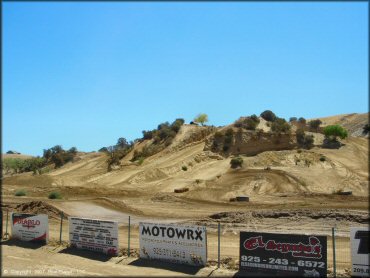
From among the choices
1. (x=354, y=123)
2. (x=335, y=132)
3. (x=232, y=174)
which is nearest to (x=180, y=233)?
(x=232, y=174)

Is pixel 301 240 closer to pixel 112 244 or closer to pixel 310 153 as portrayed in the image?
pixel 112 244

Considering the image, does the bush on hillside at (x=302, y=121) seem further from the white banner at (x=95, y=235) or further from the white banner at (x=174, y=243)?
the white banner at (x=174, y=243)

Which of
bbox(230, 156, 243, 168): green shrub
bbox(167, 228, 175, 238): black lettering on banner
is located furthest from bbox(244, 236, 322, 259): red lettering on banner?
bbox(230, 156, 243, 168): green shrub

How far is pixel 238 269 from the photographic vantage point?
1770cm

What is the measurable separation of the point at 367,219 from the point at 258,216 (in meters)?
7.14

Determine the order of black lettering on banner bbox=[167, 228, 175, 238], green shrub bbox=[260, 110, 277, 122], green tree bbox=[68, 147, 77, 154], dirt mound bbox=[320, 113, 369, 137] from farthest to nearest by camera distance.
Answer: green tree bbox=[68, 147, 77, 154] → green shrub bbox=[260, 110, 277, 122] → dirt mound bbox=[320, 113, 369, 137] → black lettering on banner bbox=[167, 228, 175, 238]

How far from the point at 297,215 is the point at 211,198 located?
1530 cm

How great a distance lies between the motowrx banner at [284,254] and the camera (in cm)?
1553

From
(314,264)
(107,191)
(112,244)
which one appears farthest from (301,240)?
(107,191)

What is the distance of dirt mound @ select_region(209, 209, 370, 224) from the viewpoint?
2875 cm

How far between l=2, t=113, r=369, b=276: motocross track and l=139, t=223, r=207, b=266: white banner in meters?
0.65

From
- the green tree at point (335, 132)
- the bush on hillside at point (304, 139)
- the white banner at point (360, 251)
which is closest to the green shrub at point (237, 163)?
the bush on hillside at point (304, 139)

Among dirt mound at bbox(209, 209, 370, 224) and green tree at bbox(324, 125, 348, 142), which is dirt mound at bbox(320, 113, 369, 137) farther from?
dirt mound at bbox(209, 209, 370, 224)

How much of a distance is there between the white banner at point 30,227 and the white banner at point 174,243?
7.08 meters
